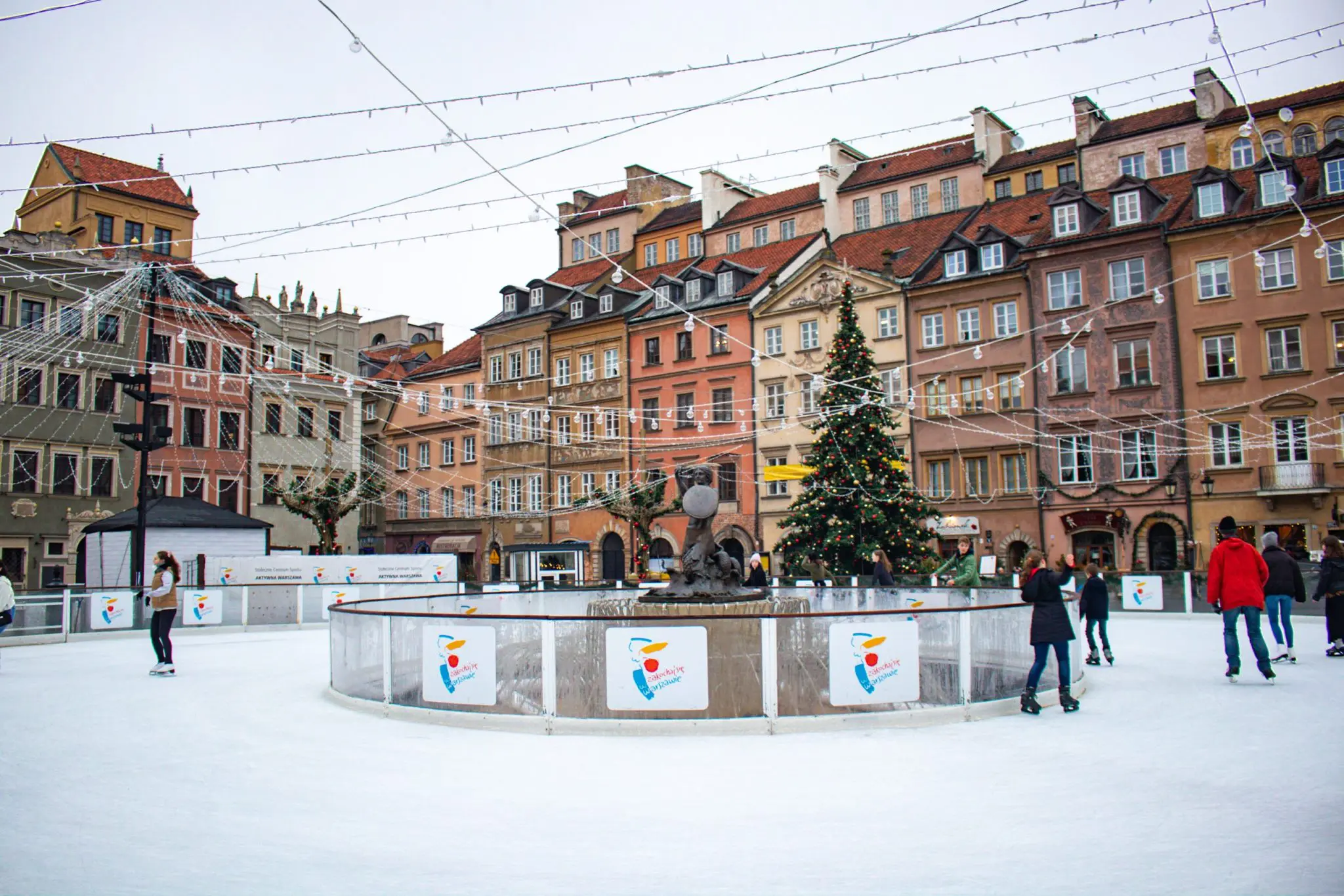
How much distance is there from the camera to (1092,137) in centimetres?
4559

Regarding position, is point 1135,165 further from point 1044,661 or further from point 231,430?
point 231,430

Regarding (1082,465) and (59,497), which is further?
(59,497)

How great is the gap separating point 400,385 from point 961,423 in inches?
1272

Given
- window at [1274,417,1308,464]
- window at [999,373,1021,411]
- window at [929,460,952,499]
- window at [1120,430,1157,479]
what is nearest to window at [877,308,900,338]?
window at [999,373,1021,411]

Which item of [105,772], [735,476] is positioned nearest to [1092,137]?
[735,476]

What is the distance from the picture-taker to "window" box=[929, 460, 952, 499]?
4428 centimetres

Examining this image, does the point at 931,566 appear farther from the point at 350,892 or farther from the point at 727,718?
the point at 350,892

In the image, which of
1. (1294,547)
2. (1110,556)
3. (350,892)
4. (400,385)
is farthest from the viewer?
(400,385)

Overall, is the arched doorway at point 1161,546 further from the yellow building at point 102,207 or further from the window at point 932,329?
the yellow building at point 102,207

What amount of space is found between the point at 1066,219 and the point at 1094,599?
29731mm

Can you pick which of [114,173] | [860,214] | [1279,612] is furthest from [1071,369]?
[114,173]

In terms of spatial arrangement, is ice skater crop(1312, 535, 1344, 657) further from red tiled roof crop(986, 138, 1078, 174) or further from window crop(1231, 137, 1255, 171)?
red tiled roof crop(986, 138, 1078, 174)

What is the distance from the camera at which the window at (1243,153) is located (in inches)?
1618

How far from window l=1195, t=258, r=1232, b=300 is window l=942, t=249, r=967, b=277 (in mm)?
9078
